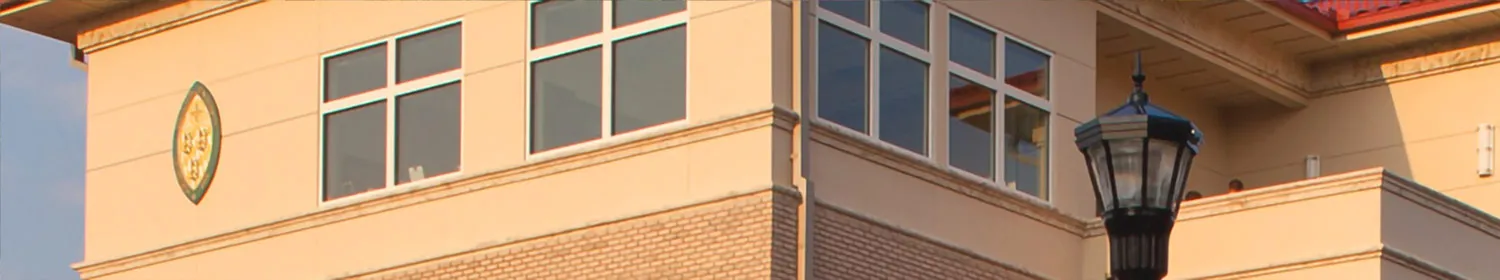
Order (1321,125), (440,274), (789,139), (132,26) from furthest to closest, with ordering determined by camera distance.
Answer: (1321,125)
(132,26)
(440,274)
(789,139)

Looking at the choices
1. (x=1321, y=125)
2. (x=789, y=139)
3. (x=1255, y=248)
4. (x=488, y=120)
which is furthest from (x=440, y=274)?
(x=1321, y=125)

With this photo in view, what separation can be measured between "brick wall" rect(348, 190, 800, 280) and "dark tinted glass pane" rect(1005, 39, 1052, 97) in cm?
388

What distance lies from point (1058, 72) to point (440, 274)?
6056mm

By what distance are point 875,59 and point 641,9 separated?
2.02 m

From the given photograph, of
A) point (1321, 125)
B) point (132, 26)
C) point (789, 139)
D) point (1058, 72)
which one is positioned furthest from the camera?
point (1321, 125)

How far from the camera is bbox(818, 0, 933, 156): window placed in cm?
2403

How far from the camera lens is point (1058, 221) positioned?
2617 cm

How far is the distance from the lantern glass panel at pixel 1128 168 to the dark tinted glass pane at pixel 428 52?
10864 mm

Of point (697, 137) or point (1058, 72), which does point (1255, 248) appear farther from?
point (697, 137)

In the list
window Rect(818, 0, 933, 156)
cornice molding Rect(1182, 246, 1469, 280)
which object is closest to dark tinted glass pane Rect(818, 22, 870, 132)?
window Rect(818, 0, 933, 156)

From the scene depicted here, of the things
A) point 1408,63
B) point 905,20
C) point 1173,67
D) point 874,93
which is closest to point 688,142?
point 874,93

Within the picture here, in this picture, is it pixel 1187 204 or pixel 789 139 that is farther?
pixel 1187 204

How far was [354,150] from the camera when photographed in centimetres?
2603

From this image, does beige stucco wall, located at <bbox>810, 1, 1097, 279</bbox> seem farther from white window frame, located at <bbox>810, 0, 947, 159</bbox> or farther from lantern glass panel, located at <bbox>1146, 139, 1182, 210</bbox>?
lantern glass panel, located at <bbox>1146, 139, 1182, 210</bbox>
